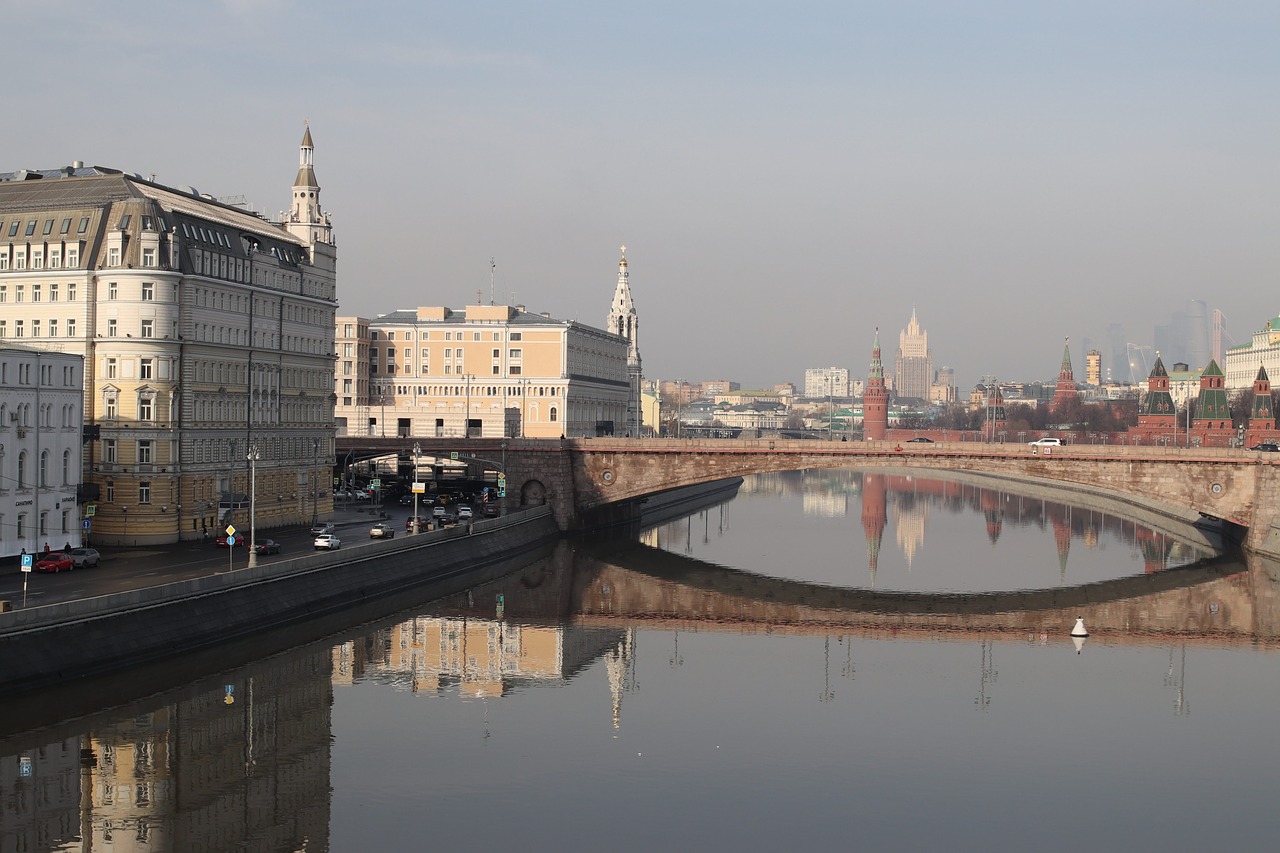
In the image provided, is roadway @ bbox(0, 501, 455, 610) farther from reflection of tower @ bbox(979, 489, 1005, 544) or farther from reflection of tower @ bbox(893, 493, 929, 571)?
reflection of tower @ bbox(979, 489, 1005, 544)

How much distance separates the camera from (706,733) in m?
52.8

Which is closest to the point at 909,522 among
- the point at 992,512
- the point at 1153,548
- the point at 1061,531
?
the point at 1061,531

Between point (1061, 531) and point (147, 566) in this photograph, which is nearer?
point (147, 566)

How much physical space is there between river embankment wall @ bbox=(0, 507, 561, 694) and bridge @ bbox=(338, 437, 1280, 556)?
24.6m

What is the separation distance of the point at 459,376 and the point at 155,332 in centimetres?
8730

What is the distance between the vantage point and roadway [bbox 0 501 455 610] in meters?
60.6

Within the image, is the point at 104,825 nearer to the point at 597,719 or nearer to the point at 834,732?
the point at 597,719

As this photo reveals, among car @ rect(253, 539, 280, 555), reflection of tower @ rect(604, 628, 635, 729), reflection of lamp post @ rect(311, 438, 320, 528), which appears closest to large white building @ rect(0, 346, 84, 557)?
car @ rect(253, 539, 280, 555)

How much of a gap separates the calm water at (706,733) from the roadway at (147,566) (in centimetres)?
761

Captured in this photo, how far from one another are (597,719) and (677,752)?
5329mm

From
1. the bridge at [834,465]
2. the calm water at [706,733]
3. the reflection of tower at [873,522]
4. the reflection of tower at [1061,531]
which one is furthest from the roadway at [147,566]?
the reflection of tower at [1061,531]

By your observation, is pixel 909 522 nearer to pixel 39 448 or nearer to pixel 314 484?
pixel 314 484

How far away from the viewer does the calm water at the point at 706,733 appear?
4153 cm

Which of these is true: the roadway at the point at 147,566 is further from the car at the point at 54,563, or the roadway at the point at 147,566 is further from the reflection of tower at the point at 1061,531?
the reflection of tower at the point at 1061,531
